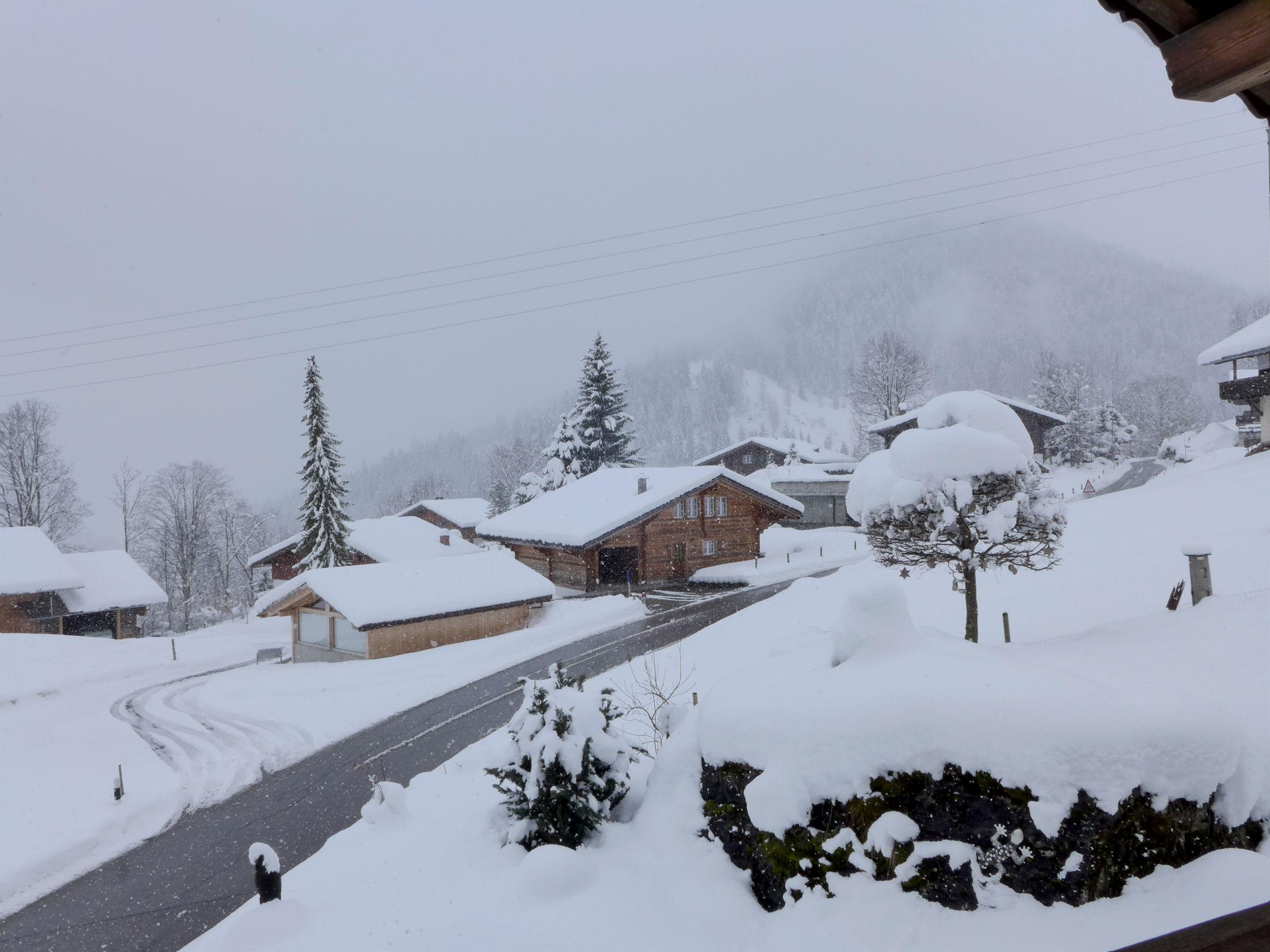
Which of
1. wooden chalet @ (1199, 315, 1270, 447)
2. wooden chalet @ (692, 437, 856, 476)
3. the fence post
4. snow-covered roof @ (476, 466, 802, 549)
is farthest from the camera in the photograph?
wooden chalet @ (692, 437, 856, 476)

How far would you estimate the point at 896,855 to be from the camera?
21.2 ft

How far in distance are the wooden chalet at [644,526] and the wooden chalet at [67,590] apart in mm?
19939

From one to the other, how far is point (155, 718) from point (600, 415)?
34736 mm

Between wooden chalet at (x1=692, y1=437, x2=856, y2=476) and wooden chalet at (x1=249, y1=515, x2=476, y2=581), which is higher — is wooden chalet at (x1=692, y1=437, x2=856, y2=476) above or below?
above

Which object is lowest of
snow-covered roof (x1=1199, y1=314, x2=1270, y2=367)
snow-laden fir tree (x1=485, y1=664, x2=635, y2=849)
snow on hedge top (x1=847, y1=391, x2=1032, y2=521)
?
snow-laden fir tree (x1=485, y1=664, x2=635, y2=849)

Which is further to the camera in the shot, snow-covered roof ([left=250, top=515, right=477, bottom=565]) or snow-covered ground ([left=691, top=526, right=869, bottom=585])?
snow-covered roof ([left=250, top=515, right=477, bottom=565])

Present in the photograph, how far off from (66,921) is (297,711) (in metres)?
9.87

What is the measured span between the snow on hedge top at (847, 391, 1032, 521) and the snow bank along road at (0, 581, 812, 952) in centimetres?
1130

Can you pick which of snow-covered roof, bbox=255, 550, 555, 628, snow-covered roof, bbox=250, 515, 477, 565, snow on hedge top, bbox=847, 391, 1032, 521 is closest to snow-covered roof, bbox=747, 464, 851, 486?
snow-covered roof, bbox=250, 515, 477, 565

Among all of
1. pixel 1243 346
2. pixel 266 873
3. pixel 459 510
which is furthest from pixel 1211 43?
pixel 459 510

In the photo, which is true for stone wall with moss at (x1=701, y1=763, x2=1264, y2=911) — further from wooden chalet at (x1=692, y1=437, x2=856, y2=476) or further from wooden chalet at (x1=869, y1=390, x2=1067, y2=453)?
wooden chalet at (x1=692, y1=437, x2=856, y2=476)

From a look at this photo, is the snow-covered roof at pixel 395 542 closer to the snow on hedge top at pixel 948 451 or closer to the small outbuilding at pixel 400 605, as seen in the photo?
the small outbuilding at pixel 400 605

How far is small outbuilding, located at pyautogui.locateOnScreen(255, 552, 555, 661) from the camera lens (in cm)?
2625

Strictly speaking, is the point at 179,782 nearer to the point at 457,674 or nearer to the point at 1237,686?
the point at 457,674
